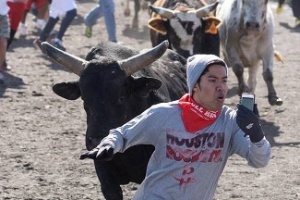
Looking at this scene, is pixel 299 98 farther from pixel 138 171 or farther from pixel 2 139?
pixel 138 171

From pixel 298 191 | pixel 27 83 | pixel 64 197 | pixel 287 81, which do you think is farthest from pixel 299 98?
pixel 64 197

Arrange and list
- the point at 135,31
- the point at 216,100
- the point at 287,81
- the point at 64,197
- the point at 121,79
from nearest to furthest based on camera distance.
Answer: the point at 216,100
the point at 121,79
the point at 64,197
the point at 287,81
the point at 135,31

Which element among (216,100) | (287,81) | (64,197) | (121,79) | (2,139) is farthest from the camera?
(287,81)

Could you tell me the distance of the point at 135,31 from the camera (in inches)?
683

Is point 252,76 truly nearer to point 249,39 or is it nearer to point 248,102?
point 249,39

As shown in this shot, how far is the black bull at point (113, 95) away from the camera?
6094 mm

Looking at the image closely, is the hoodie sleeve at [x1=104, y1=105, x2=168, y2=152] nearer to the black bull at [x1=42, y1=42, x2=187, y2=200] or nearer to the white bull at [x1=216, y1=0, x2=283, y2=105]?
the black bull at [x1=42, y1=42, x2=187, y2=200]

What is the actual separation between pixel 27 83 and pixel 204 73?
7.88m

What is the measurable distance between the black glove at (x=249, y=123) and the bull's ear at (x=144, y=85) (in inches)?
74.1

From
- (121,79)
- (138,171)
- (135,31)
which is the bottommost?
(135,31)

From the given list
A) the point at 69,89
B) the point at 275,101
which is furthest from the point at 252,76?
the point at 69,89

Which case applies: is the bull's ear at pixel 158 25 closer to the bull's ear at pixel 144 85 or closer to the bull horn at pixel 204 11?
the bull horn at pixel 204 11

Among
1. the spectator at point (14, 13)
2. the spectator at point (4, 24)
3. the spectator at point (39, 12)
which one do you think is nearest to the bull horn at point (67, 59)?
the spectator at point (4, 24)

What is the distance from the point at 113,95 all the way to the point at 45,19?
33.7 feet
